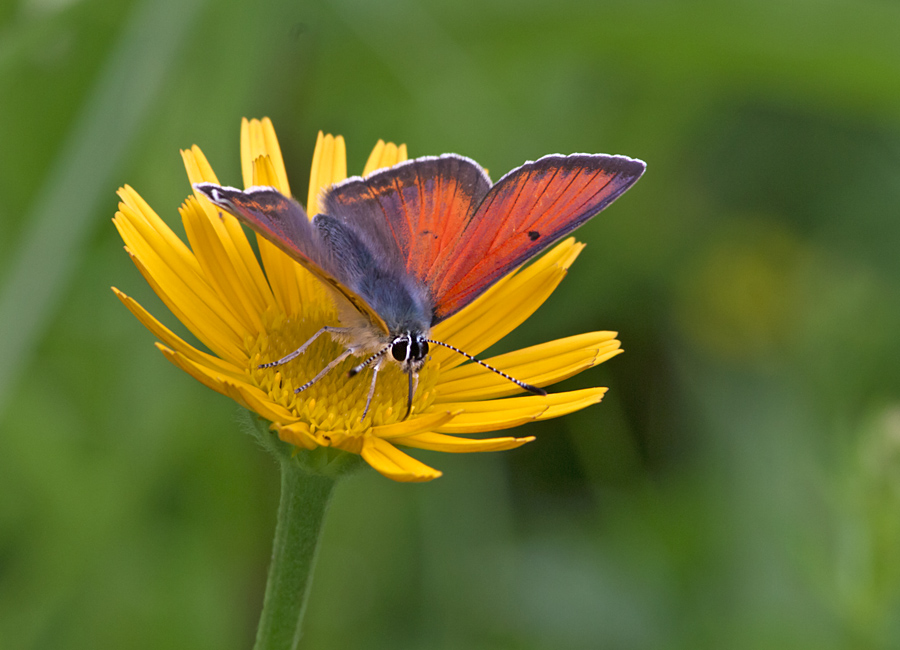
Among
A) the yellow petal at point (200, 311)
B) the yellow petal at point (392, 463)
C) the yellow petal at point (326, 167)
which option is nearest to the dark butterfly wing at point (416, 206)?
the yellow petal at point (326, 167)

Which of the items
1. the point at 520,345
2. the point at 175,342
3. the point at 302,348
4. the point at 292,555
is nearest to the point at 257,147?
the point at 302,348

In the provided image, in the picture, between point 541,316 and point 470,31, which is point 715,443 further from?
point 470,31

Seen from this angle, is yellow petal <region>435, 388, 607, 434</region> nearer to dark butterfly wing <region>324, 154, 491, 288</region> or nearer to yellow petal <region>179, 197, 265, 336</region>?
dark butterfly wing <region>324, 154, 491, 288</region>

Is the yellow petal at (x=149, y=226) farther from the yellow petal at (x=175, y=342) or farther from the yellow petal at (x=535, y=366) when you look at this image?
the yellow petal at (x=535, y=366)

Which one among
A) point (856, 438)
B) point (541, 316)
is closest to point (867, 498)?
point (856, 438)

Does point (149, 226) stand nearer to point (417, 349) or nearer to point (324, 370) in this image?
point (324, 370)

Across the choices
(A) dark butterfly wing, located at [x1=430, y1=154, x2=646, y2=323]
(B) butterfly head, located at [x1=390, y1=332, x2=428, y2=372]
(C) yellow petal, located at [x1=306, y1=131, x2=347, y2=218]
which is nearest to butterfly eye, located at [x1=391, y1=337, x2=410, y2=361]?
(B) butterfly head, located at [x1=390, y1=332, x2=428, y2=372]
